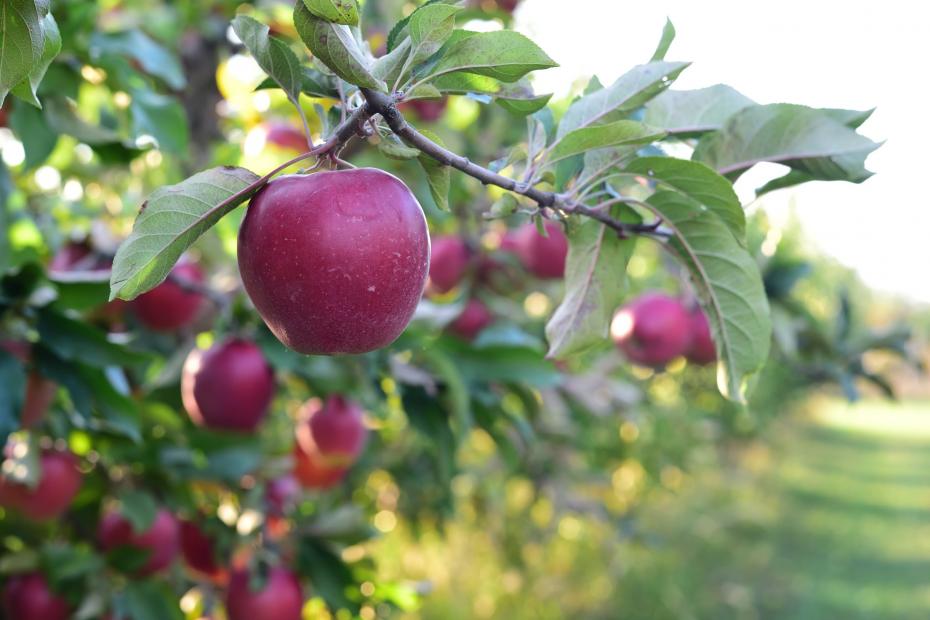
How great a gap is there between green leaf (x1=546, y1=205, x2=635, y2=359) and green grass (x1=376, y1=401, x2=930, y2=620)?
152cm

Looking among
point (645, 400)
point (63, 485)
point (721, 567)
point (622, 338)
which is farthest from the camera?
point (721, 567)

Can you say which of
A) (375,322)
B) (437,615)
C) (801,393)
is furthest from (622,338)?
(801,393)

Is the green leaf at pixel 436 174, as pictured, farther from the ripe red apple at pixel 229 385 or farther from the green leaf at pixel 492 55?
the ripe red apple at pixel 229 385

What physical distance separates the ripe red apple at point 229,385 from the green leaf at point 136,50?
1.54ft

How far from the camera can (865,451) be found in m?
12.4

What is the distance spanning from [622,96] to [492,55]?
0.55 ft

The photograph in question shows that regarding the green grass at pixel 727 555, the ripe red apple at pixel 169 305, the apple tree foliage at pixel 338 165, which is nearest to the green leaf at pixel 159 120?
the apple tree foliage at pixel 338 165

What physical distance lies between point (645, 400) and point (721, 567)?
10.9ft

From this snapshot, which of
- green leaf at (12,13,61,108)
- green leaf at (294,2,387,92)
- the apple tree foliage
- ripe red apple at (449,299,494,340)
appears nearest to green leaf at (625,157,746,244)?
the apple tree foliage

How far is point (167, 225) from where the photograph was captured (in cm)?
57

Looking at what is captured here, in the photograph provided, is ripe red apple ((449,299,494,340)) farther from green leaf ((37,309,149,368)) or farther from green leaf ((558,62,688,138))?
green leaf ((558,62,688,138))

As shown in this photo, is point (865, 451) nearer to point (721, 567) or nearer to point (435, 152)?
point (721, 567)

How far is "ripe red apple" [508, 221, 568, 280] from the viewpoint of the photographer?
80.6 inches

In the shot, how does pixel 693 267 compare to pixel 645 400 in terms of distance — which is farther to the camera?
pixel 645 400
